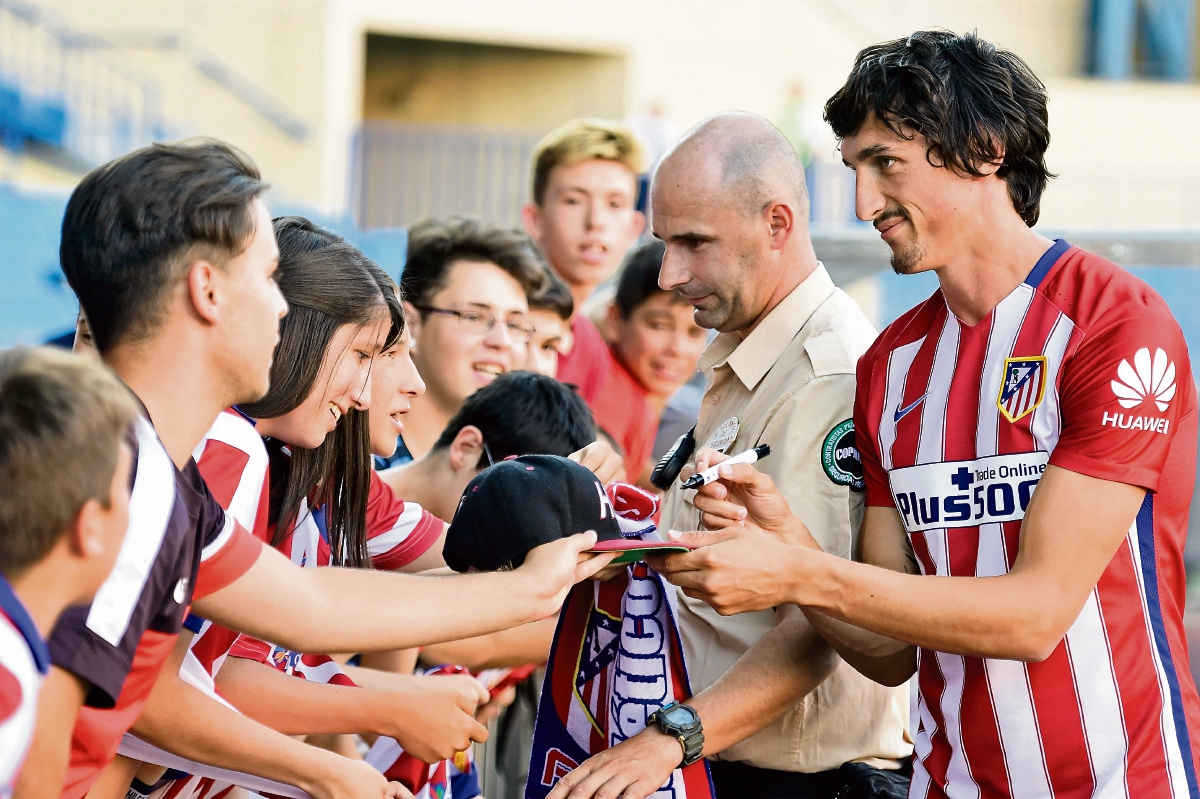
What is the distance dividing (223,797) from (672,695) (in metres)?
1.05

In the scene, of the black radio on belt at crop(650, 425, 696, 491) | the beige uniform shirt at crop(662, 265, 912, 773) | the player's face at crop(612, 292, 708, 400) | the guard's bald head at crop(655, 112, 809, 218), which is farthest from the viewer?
the player's face at crop(612, 292, 708, 400)

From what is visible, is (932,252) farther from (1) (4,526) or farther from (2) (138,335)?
(1) (4,526)

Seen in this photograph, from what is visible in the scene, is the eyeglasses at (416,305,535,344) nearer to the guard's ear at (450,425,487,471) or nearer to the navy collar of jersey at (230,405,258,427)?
the guard's ear at (450,425,487,471)

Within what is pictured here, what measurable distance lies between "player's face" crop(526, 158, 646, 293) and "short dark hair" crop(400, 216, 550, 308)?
122cm

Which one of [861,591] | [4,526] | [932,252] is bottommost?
[861,591]

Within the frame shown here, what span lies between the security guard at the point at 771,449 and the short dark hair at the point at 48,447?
1252mm

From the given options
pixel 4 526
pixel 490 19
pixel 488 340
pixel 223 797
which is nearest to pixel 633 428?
pixel 488 340

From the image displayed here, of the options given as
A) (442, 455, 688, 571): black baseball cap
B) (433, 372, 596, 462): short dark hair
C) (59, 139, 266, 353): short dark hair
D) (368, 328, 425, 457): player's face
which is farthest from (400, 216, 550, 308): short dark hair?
(59, 139, 266, 353): short dark hair

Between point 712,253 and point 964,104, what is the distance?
84 centimetres

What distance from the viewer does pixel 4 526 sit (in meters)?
1.64

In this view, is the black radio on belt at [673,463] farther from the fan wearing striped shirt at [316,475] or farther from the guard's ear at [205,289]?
the guard's ear at [205,289]

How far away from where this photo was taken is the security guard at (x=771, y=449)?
8.96 feet

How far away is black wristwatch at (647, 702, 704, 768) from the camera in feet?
8.78

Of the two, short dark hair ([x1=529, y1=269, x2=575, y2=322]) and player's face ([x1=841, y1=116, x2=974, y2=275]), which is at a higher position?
player's face ([x1=841, y1=116, x2=974, y2=275])
